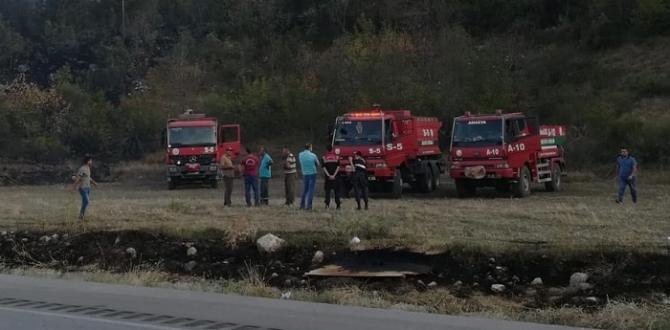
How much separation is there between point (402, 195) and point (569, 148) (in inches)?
584

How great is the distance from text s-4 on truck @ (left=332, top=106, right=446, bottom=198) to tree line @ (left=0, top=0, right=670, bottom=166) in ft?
45.6

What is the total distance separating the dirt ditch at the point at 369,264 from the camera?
1162cm

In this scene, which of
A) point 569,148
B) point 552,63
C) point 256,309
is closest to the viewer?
point 256,309

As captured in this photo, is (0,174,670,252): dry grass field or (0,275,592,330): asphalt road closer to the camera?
(0,275,592,330): asphalt road

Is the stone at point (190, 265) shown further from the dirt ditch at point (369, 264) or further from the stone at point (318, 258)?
the stone at point (318, 258)

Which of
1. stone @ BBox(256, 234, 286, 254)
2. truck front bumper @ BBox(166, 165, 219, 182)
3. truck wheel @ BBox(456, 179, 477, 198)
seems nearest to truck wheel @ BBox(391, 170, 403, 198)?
truck wheel @ BBox(456, 179, 477, 198)

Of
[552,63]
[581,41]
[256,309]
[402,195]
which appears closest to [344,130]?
[402,195]

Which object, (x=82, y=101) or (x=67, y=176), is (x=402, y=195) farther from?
(x=82, y=101)

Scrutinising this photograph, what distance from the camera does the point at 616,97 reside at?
47031 mm

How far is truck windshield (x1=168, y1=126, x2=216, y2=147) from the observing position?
112 feet

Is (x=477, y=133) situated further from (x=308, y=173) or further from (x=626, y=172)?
(x=308, y=173)

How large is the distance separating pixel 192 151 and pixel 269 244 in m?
20.0

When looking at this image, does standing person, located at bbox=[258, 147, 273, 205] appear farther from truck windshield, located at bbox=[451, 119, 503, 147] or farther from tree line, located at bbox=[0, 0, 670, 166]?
tree line, located at bbox=[0, 0, 670, 166]

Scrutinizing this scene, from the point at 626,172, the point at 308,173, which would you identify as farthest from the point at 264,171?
the point at 626,172
